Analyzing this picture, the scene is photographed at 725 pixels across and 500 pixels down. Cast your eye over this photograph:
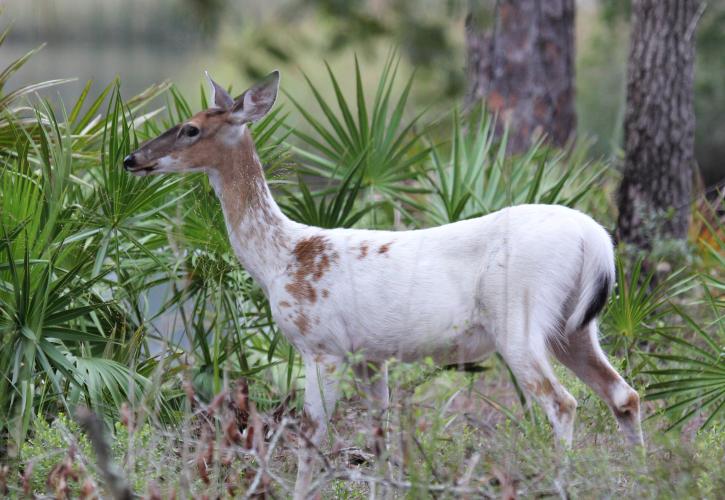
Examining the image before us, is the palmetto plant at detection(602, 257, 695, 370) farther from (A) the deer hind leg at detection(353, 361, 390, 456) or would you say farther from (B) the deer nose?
(B) the deer nose

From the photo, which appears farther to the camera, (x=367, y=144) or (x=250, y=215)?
(x=367, y=144)

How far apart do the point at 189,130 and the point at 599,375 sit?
2.45m

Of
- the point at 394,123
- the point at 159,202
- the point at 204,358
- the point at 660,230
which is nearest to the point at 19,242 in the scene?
the point at 159,202

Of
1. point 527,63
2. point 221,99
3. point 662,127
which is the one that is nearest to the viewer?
point 221,99

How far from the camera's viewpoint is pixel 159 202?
6.34 meters

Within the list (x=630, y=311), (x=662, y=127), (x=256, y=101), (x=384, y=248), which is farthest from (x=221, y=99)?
(x=662, y=127)

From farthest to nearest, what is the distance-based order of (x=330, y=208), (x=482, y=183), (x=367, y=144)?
(x=482, y=183) < (x=367, y=144) < (x=330, y=208)

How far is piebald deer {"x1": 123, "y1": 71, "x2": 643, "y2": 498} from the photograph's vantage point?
5016 mm

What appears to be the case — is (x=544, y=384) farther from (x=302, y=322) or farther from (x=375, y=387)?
(x=302, y=322)

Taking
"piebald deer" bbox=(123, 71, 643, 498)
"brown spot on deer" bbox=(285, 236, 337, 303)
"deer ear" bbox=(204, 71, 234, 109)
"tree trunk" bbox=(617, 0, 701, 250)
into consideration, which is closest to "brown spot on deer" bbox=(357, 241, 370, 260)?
"piebald deer" bbox=(123, 71, 643, 498)

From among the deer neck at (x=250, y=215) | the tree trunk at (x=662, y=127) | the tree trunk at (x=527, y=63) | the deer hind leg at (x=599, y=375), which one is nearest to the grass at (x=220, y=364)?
the deer hind leg at (x=599, y=375)

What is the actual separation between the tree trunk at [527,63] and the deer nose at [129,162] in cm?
572

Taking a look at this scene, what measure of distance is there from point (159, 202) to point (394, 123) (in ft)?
5.42

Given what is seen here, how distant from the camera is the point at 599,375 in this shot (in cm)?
536
